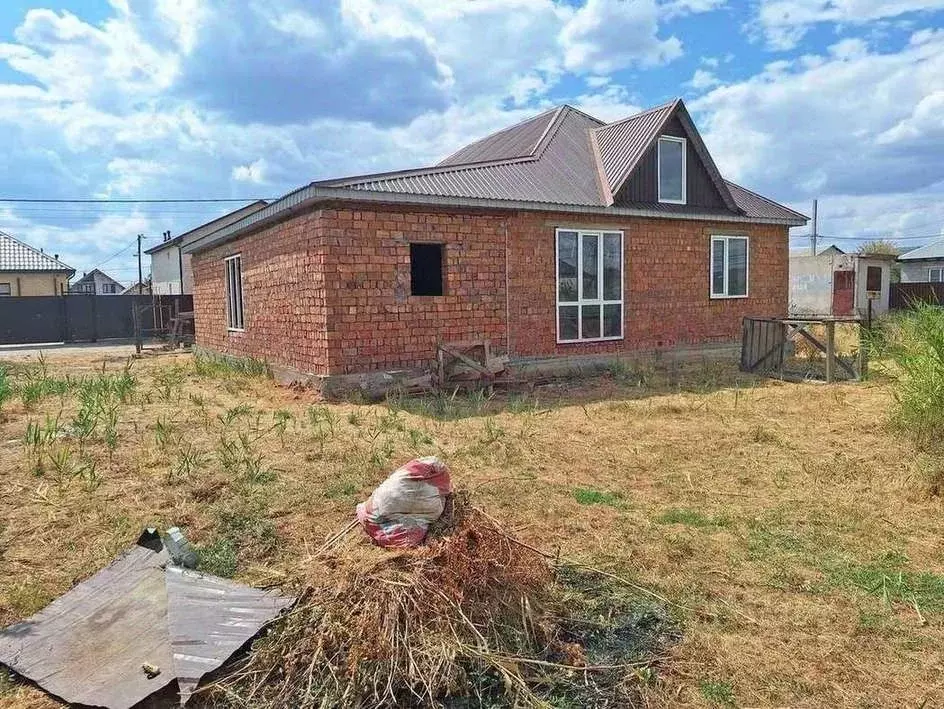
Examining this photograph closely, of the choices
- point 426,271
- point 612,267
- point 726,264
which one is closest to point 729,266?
point 726,264

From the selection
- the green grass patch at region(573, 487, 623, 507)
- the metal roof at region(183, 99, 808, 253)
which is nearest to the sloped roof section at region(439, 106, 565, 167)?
the metal roof at region(183, 99, 808, 253)

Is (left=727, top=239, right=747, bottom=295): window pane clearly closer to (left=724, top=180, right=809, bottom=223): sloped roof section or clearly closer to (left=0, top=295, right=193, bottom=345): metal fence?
(left=724, top=180, right=809, bottom=223): sloped roof section

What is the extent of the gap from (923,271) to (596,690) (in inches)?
1649

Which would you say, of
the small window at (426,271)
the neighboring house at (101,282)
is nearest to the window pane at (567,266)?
the small window at (426,271)

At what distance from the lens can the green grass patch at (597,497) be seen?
5.09 m

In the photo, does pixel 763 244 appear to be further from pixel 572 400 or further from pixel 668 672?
pixel 668 672

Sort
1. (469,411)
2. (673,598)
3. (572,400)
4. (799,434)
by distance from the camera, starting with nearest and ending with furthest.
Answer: (673,598)
(799,434)
(469,411)
(572,400)

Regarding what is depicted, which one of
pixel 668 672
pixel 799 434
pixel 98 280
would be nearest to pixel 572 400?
pixel 799 434

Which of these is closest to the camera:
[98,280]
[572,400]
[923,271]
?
[572,400]

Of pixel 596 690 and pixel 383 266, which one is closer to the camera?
pixel 596 690

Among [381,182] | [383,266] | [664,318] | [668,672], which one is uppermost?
[381,182]

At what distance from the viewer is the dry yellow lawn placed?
10.2 feet

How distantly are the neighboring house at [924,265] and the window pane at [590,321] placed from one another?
3221 cm

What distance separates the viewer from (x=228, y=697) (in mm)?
2715
